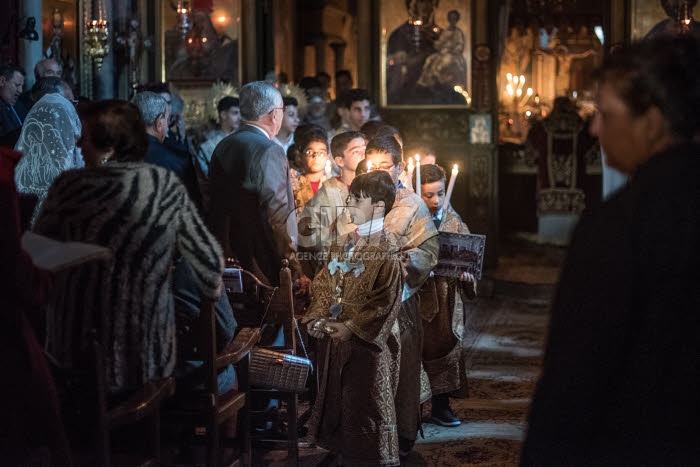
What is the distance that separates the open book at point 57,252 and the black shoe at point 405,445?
2.50 metres

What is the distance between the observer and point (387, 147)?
550 cm

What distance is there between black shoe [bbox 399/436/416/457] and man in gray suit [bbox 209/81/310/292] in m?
0.91

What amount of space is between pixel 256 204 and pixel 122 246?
6.73 ft

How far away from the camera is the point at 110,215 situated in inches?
136

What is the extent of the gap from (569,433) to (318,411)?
9.66 ft

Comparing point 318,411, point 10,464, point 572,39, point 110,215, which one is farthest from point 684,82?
point 572,39

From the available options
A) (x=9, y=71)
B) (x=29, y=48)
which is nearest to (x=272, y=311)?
(x=9, y=71)

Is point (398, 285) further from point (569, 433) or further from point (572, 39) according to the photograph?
point (572, 39)

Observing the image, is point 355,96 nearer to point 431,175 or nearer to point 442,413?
point 431,175

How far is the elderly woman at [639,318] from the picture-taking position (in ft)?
6.73

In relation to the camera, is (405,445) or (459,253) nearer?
(405,445)

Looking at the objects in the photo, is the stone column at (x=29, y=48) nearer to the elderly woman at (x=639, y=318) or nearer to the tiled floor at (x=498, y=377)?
the tiled floor at (x=498, y=377)

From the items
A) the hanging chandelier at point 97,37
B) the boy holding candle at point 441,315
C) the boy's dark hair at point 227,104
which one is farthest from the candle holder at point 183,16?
the boy holding candle at point 441,315

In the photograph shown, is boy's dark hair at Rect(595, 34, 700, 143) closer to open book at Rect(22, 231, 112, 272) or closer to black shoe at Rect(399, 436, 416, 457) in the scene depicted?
open book at Rect(22, 231, 112, 272)
